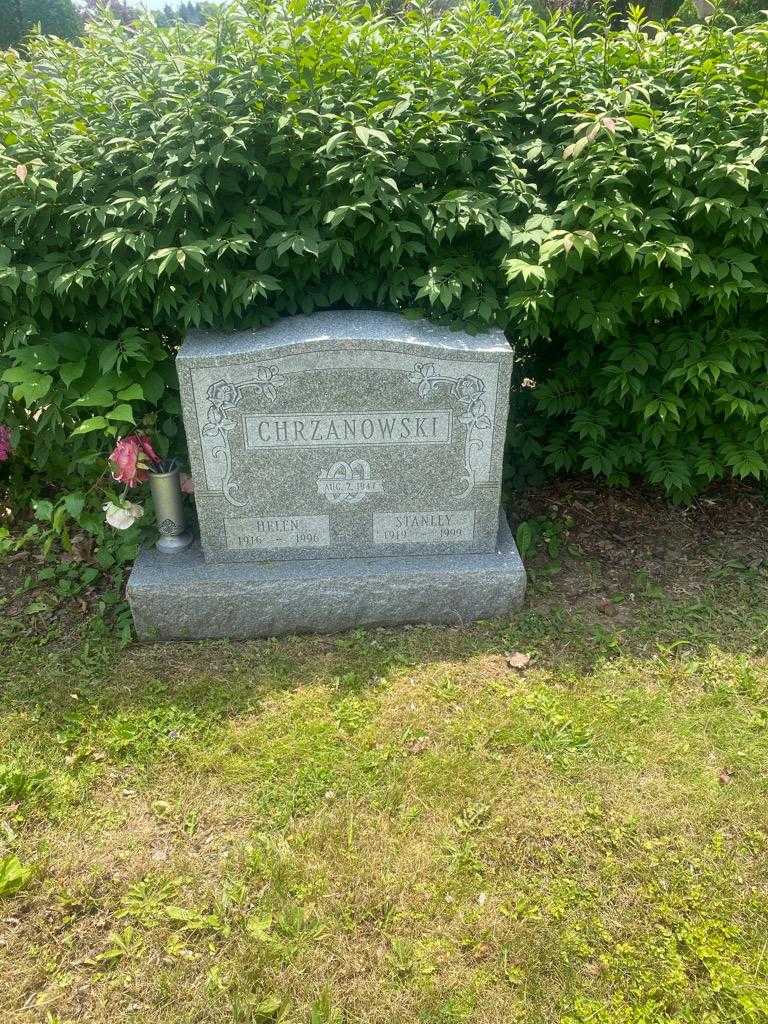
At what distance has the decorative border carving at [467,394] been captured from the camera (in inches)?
115

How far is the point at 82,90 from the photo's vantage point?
9.95ft

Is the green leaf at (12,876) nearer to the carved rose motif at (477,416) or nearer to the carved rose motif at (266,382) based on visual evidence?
the carved rose motif at (266,382)

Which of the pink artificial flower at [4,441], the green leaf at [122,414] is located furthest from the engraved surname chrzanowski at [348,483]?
the pink artificial flower at [4,441]

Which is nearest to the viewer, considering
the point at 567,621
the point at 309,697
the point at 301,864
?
the point at 301,864

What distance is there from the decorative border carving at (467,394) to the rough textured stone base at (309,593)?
0.48 meters

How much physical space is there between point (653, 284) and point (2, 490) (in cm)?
327

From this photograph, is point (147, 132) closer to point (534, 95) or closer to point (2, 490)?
point (534, 95)

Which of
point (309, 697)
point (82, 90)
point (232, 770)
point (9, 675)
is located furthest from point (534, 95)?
point (9, 675)

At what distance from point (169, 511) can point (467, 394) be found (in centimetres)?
132

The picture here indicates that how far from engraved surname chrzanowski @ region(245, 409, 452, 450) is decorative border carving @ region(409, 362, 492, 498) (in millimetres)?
75

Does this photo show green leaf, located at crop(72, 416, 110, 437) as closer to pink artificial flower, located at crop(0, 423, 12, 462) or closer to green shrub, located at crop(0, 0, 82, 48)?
pink artificial flower, located at crop(0, 423, 12, 462)

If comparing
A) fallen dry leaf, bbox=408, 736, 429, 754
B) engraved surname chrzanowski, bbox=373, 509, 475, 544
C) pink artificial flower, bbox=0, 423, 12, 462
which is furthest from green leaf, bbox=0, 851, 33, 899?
pink artificial flower, bbox=0, 423, 12, 462

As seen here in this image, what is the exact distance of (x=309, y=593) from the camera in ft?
10.2

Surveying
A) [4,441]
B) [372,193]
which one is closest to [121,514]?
[4,441]
